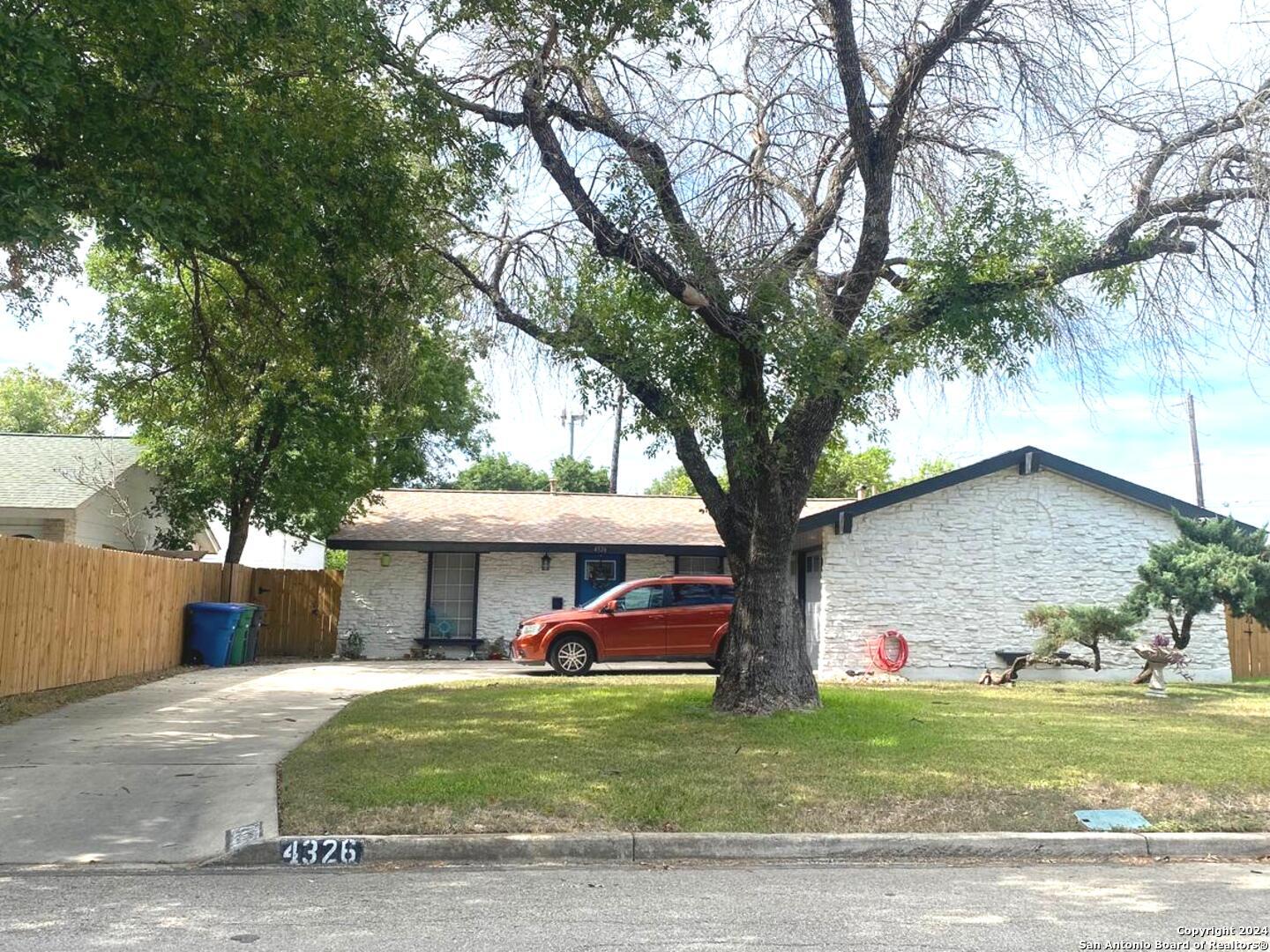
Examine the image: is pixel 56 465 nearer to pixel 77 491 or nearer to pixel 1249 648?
pixel 77 491

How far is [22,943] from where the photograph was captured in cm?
503

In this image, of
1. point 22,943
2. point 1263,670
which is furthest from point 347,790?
point 1263,670

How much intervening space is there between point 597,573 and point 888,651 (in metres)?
7.25

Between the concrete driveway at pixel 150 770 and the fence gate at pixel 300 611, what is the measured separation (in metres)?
7.80

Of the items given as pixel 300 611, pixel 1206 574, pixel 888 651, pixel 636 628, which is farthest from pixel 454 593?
pixel 1206 574

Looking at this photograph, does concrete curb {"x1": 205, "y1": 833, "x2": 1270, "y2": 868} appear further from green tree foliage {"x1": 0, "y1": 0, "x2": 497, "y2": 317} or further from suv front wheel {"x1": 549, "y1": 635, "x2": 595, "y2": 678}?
suv front wheel {"x1": 549, "y1": 635, "x2": 595, "y2": 678}

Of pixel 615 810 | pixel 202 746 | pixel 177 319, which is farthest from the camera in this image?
pixel 177 319

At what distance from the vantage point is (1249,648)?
2083 centimetres

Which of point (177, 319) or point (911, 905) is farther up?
point (177, 319)

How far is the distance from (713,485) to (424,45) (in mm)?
5776

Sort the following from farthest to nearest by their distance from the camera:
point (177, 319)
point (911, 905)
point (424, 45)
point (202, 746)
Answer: point (177, 319), point (424, 45), point (202, 746), point (911, 905)

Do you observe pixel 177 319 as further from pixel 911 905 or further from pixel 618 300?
pixel 911 905

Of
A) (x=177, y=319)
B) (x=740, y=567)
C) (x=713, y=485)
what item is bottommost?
(x=740, y=567)

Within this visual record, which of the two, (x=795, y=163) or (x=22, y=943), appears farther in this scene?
(x=795, y=163)
